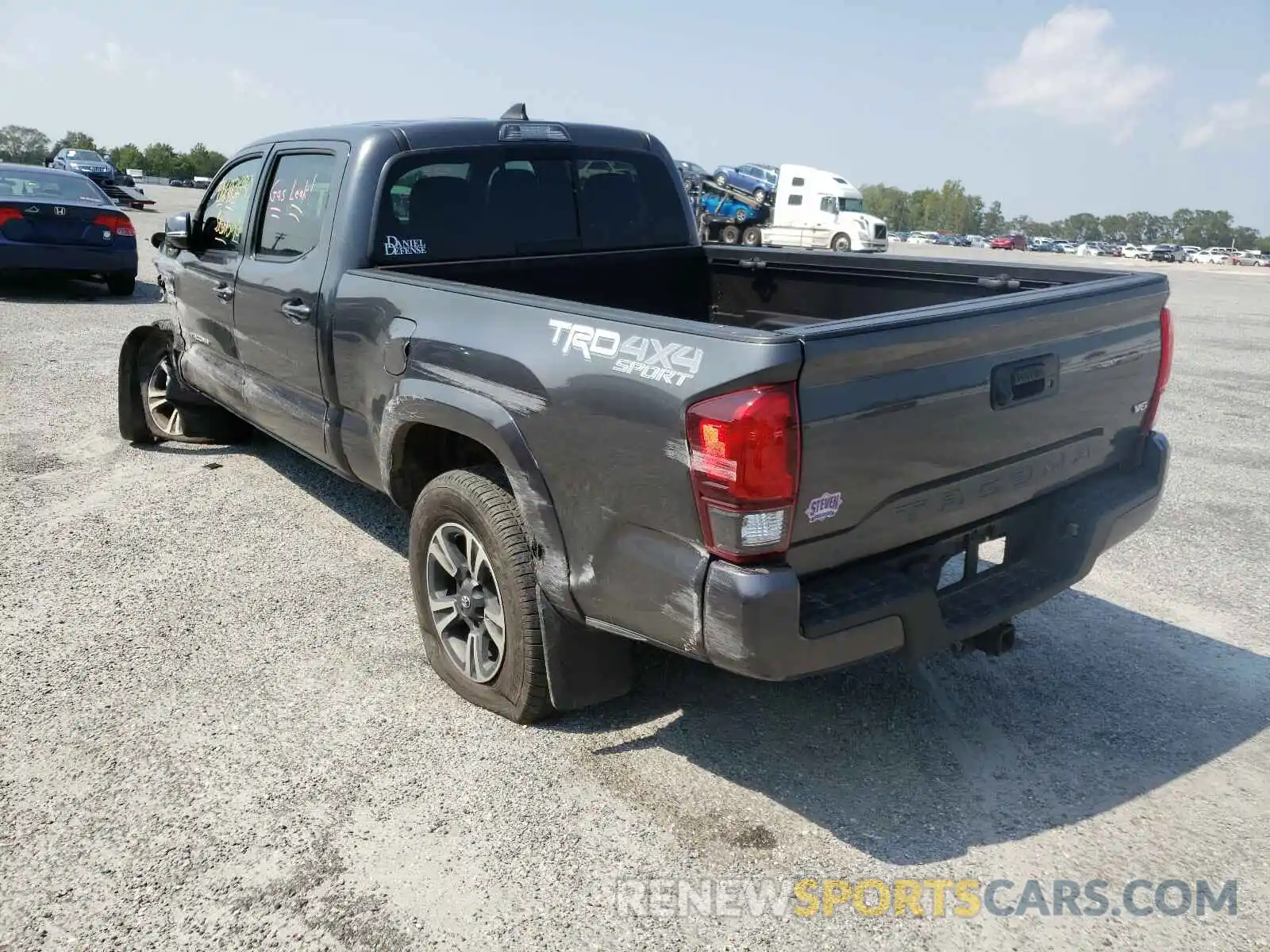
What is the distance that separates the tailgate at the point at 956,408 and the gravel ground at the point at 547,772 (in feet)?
2.81

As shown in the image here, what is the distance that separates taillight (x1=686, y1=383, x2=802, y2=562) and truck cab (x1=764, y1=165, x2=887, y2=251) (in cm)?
3320

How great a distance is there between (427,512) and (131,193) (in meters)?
33.4

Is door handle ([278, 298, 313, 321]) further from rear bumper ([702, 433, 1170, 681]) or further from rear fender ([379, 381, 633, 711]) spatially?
rear bumper ([702, 433, 1170, 681])

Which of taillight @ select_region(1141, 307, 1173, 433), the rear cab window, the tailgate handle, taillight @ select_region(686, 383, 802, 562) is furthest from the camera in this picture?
the rear cab window

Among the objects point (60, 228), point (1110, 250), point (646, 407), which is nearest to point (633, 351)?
point (646, 407)

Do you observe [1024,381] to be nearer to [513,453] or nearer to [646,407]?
[646,407]

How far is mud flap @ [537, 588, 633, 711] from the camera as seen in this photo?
3.17m

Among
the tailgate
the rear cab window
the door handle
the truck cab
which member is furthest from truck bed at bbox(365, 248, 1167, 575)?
the truck cab

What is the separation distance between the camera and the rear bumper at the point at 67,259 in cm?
1227

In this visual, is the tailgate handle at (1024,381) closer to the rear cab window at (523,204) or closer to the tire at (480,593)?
the tire at (480,593)

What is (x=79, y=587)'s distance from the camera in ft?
15.0

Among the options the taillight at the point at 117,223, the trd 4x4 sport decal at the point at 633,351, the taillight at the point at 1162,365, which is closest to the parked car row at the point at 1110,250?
the taillight at the point at 117,223

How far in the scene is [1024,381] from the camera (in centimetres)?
299

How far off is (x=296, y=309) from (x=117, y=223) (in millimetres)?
10476
